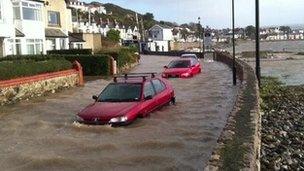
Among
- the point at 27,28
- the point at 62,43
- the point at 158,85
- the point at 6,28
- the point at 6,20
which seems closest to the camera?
the point at 158,85

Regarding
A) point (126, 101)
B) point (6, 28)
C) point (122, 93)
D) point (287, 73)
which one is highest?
point (6, 28)

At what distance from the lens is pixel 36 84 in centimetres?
2456

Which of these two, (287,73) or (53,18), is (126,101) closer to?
(287,73)

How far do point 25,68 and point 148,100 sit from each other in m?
9.13

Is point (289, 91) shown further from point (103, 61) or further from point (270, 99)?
point (103, 61)

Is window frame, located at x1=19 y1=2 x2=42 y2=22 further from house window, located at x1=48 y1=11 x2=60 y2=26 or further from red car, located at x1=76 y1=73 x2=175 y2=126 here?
red car, located at x1=76 y1=73 x2=175 y2=126

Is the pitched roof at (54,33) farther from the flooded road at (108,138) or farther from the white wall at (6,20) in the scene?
the flooded road at (108,138)

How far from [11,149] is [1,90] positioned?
8.57m

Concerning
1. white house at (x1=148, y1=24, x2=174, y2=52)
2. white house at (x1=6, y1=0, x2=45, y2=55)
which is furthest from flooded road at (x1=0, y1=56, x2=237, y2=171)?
white house at (x1=148, y1=24, x2=174, y2=52)

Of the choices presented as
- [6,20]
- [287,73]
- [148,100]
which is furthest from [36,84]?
[287,73]

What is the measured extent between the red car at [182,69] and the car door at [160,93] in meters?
16.1

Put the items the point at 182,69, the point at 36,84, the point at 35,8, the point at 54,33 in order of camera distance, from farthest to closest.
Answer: the point at 54,33, the point at 35,8, the point at 182,69, the point at 36,84

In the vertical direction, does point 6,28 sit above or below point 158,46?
above

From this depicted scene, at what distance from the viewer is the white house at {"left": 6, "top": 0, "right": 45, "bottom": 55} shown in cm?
4250
